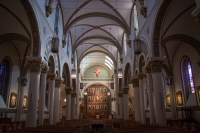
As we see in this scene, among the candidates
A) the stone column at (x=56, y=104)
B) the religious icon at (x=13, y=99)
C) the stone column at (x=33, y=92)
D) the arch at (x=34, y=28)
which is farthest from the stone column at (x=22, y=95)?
the arch at (x=34, y=28)

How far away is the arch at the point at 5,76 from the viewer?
667 inches

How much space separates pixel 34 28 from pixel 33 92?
430cm

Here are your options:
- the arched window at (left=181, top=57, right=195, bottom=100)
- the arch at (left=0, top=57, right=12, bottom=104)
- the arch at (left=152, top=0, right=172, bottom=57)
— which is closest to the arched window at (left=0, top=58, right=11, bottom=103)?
the arch at (left=0, top=57, right=12, bottom=104)

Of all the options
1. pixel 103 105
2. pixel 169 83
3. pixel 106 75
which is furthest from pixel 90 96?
pixel 169 83

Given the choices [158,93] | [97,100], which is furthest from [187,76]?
[97,100]

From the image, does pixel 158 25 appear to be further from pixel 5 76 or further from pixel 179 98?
pixel 5 76

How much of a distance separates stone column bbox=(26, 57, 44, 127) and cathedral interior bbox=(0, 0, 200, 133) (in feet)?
0.20

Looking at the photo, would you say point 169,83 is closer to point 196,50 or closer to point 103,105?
point 196,50

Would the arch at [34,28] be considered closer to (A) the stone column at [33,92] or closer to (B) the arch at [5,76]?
(A) the stone column at [33,92]

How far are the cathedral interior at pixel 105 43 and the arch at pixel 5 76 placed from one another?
87mm

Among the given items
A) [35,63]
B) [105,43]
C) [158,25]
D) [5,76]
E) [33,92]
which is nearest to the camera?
[33,92]

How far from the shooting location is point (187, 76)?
18.0 metres

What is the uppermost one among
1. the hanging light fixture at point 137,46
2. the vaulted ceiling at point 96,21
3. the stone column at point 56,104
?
the vaulted ceiling at point 96,21

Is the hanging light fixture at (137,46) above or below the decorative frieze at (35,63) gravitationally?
above
